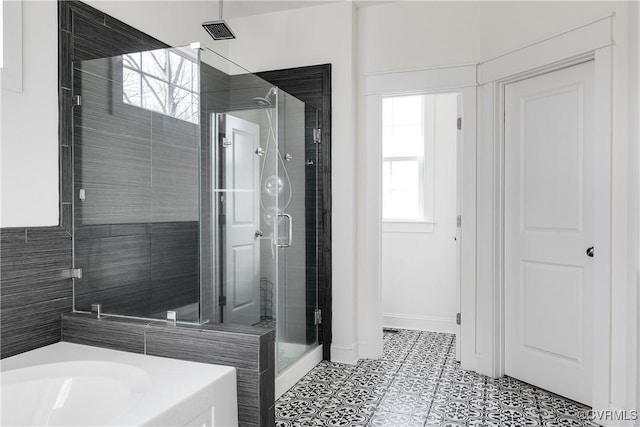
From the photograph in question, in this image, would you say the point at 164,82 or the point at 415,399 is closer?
the point at 164,82

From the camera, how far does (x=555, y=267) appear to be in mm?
2775

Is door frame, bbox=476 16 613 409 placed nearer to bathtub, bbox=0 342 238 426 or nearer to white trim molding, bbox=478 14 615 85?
white trim molding, bbox=478 14 615 85

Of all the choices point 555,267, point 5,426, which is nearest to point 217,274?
point 5,426

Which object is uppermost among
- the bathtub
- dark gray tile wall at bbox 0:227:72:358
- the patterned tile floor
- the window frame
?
the window frame

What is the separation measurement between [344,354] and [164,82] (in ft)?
7.47

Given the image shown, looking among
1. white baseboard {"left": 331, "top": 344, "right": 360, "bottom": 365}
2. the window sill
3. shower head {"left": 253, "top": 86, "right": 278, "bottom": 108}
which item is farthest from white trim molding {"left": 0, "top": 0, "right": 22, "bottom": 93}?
the window sill

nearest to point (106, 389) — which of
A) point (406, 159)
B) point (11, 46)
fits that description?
point (11, 46)

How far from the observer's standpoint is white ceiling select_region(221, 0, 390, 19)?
3.38m

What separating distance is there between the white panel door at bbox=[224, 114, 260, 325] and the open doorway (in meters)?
1.88

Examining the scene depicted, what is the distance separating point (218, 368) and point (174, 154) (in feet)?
3.49

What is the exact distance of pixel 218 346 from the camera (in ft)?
6.33

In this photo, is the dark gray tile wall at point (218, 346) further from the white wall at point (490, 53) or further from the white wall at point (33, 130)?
the white wall at point (490, 53)

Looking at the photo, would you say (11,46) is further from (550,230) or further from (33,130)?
(550,230)

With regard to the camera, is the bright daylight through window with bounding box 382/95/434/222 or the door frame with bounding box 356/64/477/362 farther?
the bright daylight through window with bounding box 382/95/434/222
